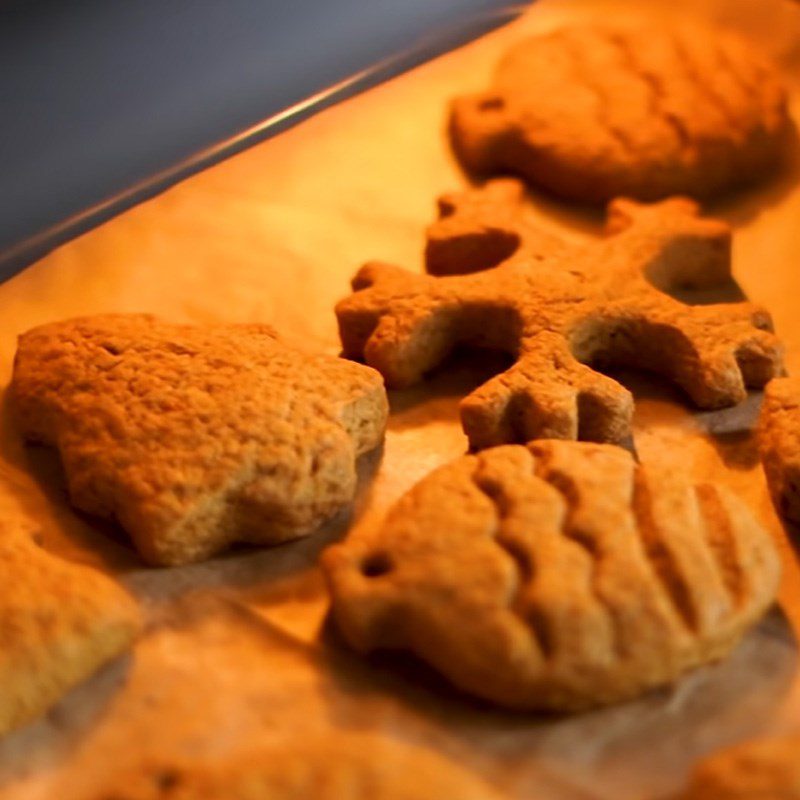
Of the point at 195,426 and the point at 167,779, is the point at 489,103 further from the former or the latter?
the point at 167,779

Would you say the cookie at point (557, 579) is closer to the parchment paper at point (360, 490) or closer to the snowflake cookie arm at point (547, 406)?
the parchment paper at point (360, 490)

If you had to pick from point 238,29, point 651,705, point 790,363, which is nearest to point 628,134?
point 790,363

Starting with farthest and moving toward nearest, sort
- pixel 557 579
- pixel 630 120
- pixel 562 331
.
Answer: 1. pixel 630 120
2. pixel 562 331
3. pixel 557 579

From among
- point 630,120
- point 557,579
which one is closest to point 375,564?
point 557,579

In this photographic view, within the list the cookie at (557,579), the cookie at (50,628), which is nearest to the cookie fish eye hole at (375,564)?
the cookie at (557,579)

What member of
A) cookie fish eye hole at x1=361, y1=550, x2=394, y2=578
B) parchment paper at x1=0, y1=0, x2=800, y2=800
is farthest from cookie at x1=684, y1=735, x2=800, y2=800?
cookie fish eye hole at x1=361, y1=550, x2=394, y2=578
